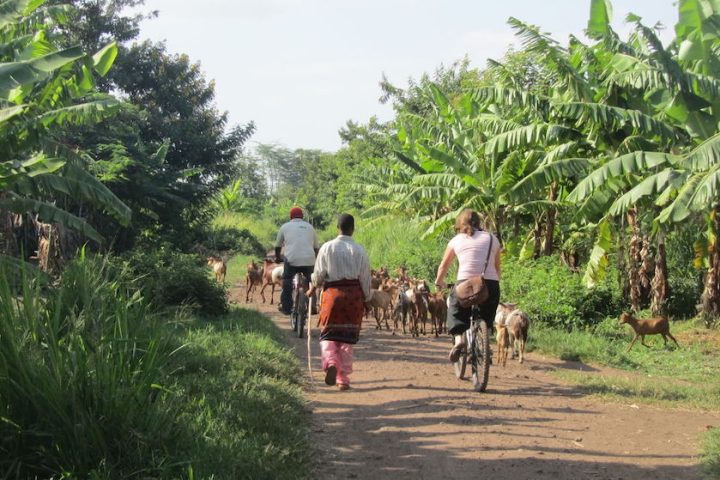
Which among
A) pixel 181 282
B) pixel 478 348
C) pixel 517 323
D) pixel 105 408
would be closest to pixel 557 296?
pixel 517 323

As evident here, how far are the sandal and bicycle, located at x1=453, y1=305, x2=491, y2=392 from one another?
5.18ft

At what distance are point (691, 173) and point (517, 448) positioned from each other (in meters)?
7.12

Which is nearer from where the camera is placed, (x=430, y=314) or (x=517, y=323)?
(x=517, y=323)

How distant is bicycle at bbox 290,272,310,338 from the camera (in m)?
13.3

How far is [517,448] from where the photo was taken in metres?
7.02

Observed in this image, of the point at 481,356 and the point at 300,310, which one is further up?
the point at 300,310

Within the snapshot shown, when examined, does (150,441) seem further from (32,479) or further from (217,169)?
(217,169)

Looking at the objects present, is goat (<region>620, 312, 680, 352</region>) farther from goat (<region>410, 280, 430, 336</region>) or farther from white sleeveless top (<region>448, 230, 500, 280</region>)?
white sleeveless top (<region>448, 230, 500, 280</region>)

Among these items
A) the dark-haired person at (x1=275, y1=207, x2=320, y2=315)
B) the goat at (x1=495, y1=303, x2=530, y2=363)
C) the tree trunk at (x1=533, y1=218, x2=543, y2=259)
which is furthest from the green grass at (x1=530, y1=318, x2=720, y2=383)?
the tree trunk at (x1=533, y1=218, x2=543, y2=259)

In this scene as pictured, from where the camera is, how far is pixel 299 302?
1345cm

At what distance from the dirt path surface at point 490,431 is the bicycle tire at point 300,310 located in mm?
2613

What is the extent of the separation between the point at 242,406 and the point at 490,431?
232 centimetres

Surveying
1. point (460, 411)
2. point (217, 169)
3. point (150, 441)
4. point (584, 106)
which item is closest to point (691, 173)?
point (584, 106)

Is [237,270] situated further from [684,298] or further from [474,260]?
[474,260]
